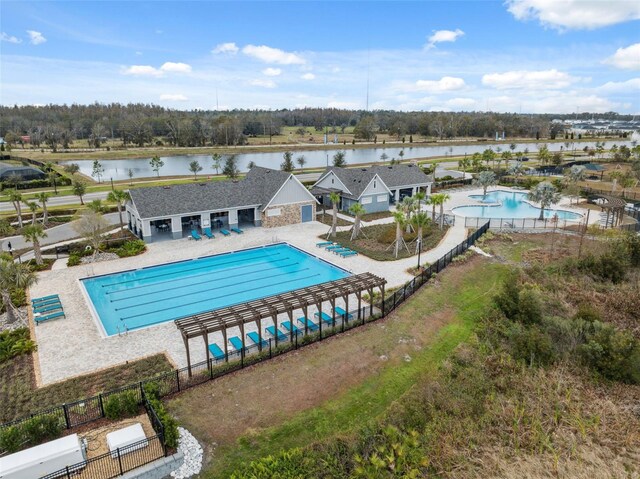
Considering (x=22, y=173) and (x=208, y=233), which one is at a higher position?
(x=22, y=173)

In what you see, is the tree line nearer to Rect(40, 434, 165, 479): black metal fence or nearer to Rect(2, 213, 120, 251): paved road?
Rect(2, 213, 120, 251): paved road

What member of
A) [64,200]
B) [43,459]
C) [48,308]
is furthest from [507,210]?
[64,200]

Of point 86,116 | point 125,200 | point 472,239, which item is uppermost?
point 86,116

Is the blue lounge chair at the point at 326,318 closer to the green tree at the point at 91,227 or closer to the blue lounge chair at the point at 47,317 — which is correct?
the blue lounge chair at the point at 47,317

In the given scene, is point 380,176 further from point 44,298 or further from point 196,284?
point 44,298

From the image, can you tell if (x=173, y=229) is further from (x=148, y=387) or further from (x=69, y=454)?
(x=69, y=454)

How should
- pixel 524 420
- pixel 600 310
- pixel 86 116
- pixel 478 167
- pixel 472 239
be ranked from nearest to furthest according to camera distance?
1. pixel 524 420
2. pixel 600 310
3. pixel 472 239
4. pixel 478 167
5. pixel 86 116

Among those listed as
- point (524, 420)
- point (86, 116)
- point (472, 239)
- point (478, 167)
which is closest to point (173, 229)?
point (472, 239)
